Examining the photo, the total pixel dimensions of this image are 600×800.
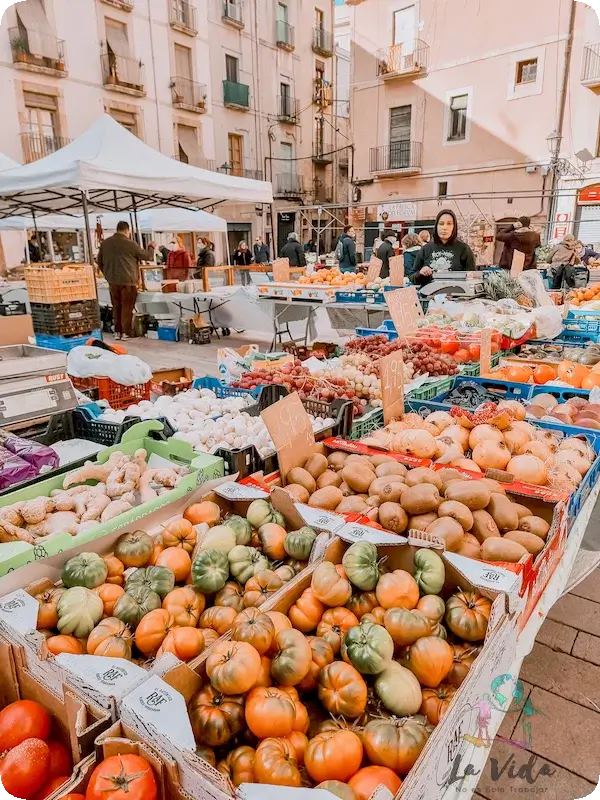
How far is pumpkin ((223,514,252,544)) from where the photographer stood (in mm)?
1692

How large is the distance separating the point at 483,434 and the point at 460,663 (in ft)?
4.06

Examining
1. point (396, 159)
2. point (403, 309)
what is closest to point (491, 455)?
point (403, 309)

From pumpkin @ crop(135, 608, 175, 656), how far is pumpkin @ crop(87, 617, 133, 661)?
0.10 ft

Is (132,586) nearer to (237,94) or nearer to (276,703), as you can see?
(276,703)

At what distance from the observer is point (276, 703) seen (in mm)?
1119

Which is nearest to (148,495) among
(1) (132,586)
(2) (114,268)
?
(1) (132,586)

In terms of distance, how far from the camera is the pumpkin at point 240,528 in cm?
169

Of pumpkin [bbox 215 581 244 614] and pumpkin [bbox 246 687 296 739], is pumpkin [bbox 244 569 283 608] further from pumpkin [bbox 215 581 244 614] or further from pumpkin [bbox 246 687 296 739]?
pumpkin [bbox 246 687 296 739]

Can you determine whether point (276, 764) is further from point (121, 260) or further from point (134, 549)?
point (121, 260)

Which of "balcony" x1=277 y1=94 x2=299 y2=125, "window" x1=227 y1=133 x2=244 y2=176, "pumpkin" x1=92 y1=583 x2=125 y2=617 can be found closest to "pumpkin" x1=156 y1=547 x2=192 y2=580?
"pumpkin" x1=92 y1=583 x2=125 y2=617

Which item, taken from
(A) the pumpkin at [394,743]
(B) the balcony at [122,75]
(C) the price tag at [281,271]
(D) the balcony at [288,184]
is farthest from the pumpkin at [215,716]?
(D) the balcony at [288,184]

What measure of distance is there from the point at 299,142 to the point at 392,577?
28.2 meters

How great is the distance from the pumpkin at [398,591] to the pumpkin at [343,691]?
0.23 metres

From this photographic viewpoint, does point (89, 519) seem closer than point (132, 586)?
No
